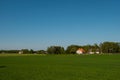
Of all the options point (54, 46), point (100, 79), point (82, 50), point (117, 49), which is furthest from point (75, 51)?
point (100, 79)

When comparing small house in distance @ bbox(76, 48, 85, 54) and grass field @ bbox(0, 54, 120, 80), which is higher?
small house in distance @ bbox(76, 48, 85, 54)

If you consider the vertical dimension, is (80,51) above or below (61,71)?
above

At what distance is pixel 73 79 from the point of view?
19.3 metres

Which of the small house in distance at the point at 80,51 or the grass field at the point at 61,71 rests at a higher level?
the small house in distance at the point at 80,51

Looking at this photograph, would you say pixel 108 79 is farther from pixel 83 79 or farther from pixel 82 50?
pixel 82 50

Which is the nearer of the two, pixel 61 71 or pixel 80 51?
pixel 61 71

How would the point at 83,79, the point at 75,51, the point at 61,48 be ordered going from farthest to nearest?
the point at 75,51, the point at 61,48, the point at 83,79

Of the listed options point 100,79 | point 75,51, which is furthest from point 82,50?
point 100,79

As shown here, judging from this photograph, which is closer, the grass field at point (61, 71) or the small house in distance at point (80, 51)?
the grass field at point (61, 71)

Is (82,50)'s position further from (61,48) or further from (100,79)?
(100,79)

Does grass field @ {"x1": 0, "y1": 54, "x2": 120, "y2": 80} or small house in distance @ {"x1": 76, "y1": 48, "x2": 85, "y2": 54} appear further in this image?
small house in distance @ {"x1": 76, "y1": 48, "x2": 85, "y2": 54}

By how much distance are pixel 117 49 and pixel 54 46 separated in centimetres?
5331

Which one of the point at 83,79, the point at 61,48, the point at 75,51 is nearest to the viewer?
the point at 83,79

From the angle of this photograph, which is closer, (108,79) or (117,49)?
(108,79)
